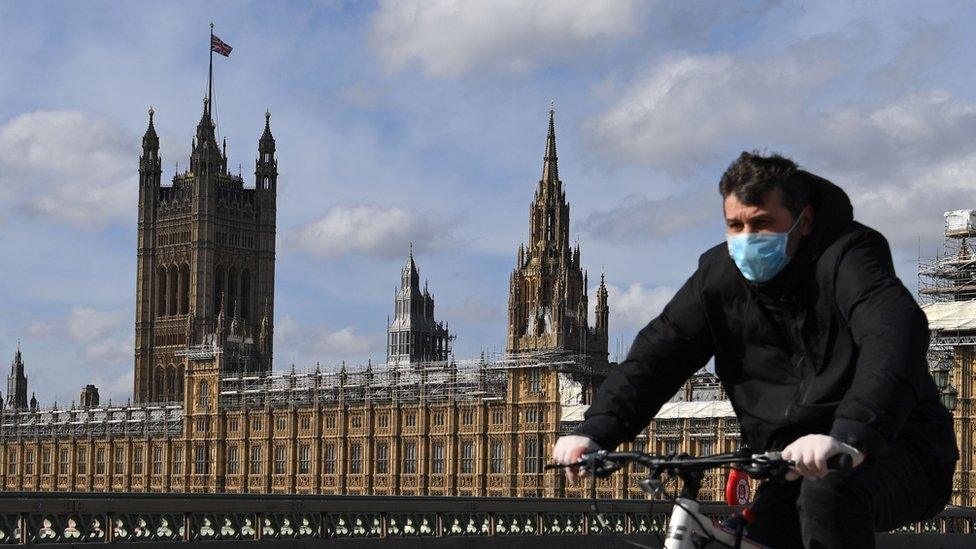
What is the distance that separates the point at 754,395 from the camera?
487 centimetres

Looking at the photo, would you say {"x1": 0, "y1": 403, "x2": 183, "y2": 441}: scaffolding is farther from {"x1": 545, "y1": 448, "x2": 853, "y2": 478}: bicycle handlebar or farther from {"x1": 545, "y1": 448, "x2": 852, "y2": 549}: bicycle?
{"x1": 545, "y1": 448, "x2": 853, "y2": 478}: bicycle handlebar

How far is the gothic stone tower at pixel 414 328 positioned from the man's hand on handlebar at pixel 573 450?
100544 mm

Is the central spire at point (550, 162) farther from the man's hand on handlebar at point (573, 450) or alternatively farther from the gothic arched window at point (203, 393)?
the man's hand on handlebar at point (573, 450)

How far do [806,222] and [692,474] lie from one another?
0.90 metres

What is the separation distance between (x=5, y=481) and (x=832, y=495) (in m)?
99.6

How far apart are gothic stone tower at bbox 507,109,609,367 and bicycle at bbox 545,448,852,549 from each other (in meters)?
67.7

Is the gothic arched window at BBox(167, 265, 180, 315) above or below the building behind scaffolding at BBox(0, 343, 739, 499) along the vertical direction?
above

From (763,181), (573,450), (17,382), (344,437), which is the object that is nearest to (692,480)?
(573,450)

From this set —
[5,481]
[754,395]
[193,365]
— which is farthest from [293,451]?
[754,395]

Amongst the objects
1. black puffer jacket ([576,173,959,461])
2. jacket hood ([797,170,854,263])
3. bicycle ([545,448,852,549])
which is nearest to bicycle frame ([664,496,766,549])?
bicycle ([545,448,852,549])

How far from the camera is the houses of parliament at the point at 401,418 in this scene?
64750mm

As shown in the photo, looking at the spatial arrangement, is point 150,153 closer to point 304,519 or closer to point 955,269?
point 955,269

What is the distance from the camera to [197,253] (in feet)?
409

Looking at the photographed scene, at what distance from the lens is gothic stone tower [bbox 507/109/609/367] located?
73.1 m
